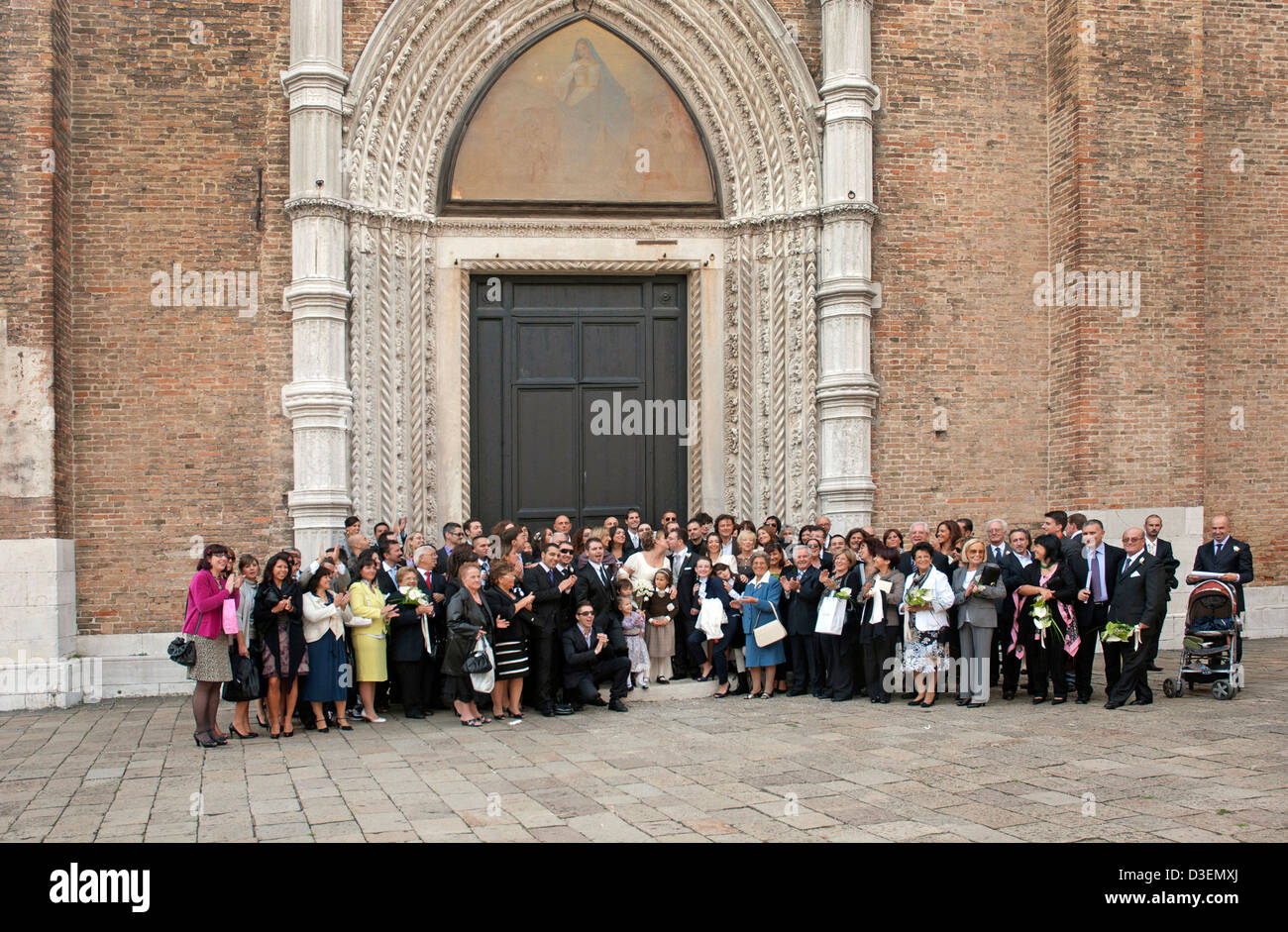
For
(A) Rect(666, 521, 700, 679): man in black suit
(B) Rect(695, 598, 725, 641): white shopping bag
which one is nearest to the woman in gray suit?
(B) Rect(695, 598, 725, 641): white shopping bag

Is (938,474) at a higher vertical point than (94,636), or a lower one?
higher

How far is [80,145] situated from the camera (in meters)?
12.1

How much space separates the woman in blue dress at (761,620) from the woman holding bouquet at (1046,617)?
211 centimetres

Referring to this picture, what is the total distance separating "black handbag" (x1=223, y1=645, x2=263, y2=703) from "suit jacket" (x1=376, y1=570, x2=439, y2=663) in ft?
4.07

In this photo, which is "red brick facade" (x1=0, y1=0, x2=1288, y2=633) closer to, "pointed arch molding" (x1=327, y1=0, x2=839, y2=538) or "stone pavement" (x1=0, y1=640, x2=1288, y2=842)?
"pointed arch molding" (x1=327, y1=0, x2=839, y2=538)

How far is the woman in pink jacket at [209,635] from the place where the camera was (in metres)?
8.79

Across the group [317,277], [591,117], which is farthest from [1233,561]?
[317,277]

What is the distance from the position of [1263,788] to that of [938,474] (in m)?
6.97

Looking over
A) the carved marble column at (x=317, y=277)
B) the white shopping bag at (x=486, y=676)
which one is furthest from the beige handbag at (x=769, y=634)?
the carved marble column at (x=317, y=277)

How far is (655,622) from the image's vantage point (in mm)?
10820

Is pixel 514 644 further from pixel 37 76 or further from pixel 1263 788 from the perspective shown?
pixel 37 76

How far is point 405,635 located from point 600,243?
562cm
